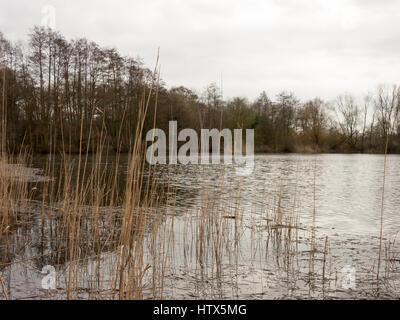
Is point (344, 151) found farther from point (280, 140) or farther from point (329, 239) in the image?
point (329, 239)

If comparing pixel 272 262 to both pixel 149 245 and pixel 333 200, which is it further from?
pixel 333 200

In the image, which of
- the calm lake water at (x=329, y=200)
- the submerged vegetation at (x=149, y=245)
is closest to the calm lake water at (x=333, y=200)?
the calm lake water at (x=329, y=200)

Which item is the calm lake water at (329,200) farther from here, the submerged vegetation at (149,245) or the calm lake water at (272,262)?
the submerged vegetation at (149,245)

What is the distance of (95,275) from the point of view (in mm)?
3268

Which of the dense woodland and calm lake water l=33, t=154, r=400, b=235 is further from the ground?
the dense woodland

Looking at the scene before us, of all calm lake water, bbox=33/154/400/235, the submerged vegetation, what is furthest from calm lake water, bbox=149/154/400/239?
the submerged vegetation

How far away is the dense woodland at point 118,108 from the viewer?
10.4m

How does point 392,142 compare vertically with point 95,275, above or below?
above

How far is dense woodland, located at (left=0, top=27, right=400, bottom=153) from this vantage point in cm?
1038

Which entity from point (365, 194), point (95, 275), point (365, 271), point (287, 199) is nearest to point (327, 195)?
point (365, 194)

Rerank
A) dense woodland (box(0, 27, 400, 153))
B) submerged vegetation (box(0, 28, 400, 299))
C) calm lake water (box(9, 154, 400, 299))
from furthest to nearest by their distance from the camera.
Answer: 1. dense woodland (box(0, 27, 400, 153))
2. calm lake water (box(9, 154, 400, 299))
3. submerged vegetation (box(0, 28, 400, 299))

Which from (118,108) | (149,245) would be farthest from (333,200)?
(118,108)

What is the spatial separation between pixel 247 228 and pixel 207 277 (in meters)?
2.39

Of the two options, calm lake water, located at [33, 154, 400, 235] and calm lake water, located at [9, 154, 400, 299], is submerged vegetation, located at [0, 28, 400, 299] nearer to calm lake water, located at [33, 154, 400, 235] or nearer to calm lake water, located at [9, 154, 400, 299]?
calm lake water, located at [9, 154, 400, 299]
